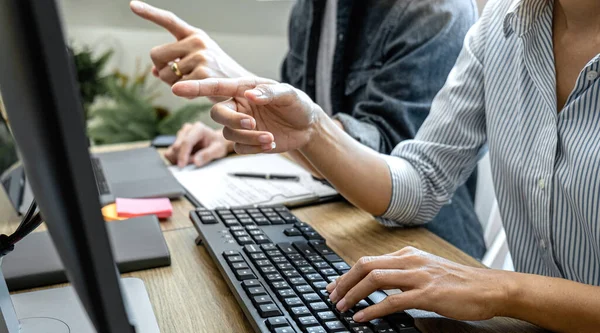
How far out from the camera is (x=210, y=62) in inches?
41.3

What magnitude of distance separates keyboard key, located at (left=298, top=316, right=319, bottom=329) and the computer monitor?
0.29m

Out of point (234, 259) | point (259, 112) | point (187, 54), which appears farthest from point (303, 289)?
point (187, 54)

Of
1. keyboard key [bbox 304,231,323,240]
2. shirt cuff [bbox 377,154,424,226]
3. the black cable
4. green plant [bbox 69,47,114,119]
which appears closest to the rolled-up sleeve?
shirt cuff [bbox 377,154,424,226]

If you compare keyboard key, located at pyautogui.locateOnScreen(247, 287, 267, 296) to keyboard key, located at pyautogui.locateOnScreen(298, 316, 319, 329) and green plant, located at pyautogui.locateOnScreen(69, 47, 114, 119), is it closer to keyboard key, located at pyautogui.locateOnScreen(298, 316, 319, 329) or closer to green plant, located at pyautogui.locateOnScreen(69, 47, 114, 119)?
keyboard key, located at pyautogui.locateOnScreen(298, 316, 319, 329)

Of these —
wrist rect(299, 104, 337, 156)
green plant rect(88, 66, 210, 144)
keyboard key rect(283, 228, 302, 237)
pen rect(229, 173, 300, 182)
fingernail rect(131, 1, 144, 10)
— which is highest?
fingernail rect(131, 1, 144, 10)

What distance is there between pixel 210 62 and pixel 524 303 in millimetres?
628

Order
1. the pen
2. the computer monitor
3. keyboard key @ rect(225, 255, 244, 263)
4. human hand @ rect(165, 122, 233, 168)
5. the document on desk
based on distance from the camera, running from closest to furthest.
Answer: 1. the computer monitor
2. keyboard key @ rect(225, 255, 244, 263)
3. the document on desk
4. the pen
5. human hand @ rect(165, 122, 233, 168)

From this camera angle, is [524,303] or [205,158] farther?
[205,158]

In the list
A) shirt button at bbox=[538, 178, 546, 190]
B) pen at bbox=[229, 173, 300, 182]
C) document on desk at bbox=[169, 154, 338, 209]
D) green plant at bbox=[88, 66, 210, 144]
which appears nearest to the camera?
shirt button at bbox=[538, 178, 546, 190]

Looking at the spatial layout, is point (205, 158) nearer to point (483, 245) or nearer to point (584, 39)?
point (483, 245)

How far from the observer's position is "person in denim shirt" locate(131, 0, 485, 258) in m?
1.11

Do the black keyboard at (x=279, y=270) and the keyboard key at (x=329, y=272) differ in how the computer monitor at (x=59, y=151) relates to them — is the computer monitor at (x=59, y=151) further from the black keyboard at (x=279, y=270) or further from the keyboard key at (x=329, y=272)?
the keyboard key at (x=329, y=272)

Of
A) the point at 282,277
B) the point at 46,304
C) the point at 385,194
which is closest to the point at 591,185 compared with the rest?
the point at 385,194

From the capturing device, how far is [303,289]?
0.69 m
